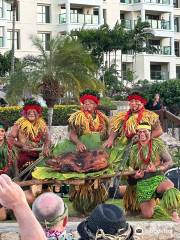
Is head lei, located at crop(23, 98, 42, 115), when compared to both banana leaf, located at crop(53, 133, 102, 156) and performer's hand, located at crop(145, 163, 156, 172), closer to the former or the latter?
banana leaf, located at crop(53, 133, 102, 156)

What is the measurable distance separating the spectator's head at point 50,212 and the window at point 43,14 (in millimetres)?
46030

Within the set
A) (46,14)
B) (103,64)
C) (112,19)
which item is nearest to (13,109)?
(103,64)

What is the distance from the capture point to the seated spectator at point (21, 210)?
124 inches

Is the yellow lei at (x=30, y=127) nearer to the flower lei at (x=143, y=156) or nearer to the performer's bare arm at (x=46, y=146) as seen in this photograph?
the performer's bare arm at (x=46, y=146)

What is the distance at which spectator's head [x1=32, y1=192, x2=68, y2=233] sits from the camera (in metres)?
3.66

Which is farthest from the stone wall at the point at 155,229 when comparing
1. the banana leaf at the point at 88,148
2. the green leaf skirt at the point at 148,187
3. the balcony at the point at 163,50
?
the balcony at the point at 163,50

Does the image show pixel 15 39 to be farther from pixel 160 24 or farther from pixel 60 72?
pixel 60 72

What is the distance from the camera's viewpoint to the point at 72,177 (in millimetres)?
8359

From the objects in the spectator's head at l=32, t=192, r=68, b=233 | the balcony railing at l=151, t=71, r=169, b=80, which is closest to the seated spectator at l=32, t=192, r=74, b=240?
the spectator's head at l=32, t=192, r=68, b=233

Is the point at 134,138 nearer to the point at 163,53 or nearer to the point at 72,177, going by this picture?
the point at 72,177

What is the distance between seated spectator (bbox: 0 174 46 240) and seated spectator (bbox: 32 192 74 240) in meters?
0.46

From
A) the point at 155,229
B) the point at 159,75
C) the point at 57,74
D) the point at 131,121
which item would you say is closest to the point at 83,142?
the point at 131,121

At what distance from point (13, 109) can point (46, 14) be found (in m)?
26.5

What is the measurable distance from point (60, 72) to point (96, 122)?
1610 cm
